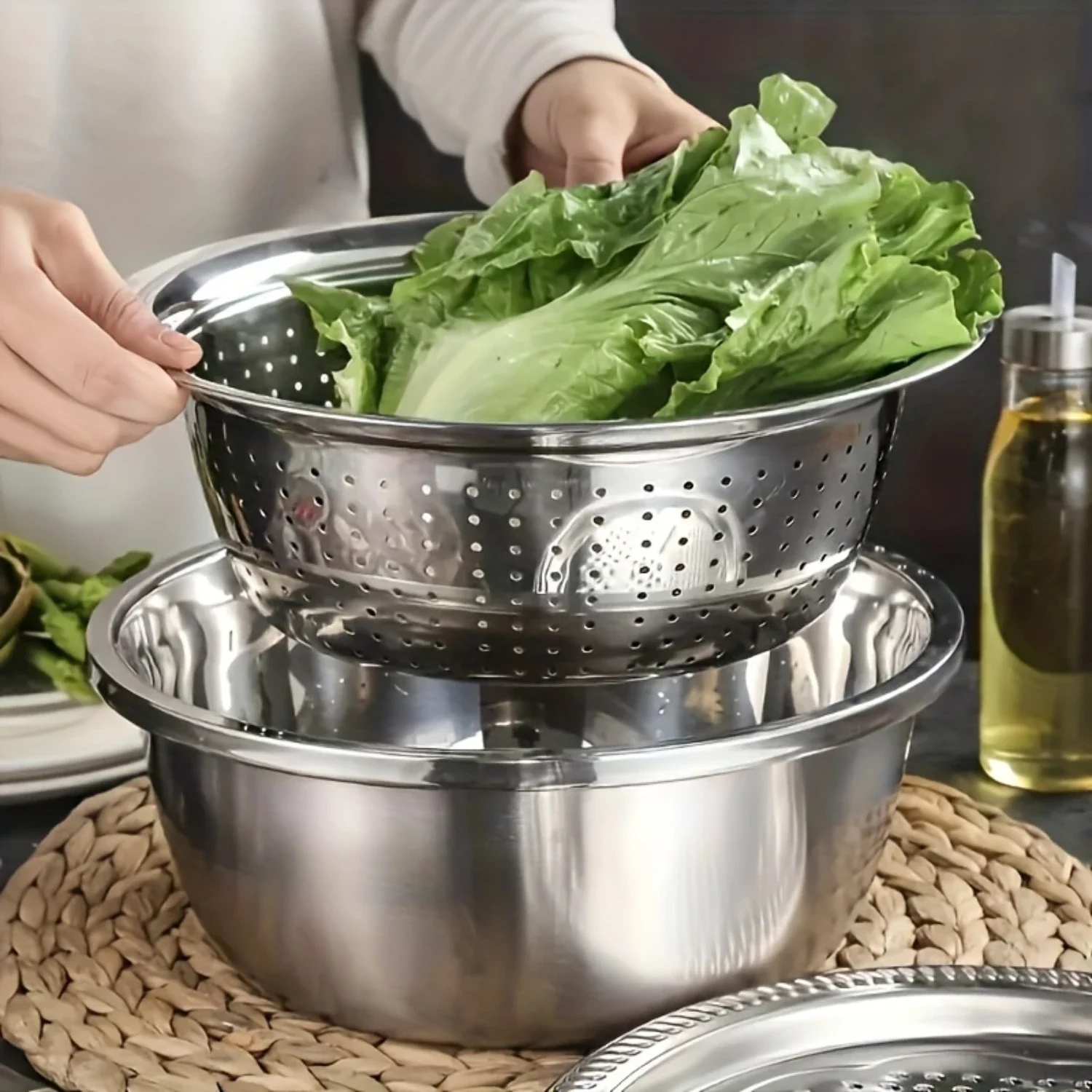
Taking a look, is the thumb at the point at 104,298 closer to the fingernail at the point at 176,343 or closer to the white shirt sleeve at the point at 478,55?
the fingernail at the point at 176,343

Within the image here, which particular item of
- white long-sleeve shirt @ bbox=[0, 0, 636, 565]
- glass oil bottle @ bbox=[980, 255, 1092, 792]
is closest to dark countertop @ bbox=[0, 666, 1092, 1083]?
glass oil bottle @ bbox=[980, 255, 1092, 792]

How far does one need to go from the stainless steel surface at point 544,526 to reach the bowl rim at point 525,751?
0.22 feet

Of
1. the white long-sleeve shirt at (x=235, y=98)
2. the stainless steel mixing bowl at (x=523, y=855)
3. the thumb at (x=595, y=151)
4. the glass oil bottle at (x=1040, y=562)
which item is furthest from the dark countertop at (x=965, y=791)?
the thumb at (x=595, y=151)

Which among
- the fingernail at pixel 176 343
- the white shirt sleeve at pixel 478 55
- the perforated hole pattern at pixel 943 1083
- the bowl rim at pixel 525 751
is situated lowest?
the perforated hole pattern at pixel 943 1083

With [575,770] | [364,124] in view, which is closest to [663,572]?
[575,770]

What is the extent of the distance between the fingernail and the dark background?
0.52 metres

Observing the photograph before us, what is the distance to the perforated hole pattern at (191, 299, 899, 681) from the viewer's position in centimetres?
68

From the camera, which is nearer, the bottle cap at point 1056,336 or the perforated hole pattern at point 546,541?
the perforated hole pattern at point 546,541

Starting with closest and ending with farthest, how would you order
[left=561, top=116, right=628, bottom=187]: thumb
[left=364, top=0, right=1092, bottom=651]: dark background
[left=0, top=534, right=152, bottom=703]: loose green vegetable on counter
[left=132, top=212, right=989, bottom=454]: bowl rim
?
1. [left=132, top=212, right=989, bottom=454]: bowl rim
2. [left=561, top=116, right=628, bottom=187]: thumb
3. [left=0, top=534, right=152, bottom=703]: loose green vegetable on counter
4. [left=364, top=0, right=1092, bottom=651]: dark background

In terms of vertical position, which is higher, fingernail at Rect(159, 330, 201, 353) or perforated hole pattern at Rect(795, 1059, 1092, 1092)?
fingernail at Rect(159, 330, 201, 353)

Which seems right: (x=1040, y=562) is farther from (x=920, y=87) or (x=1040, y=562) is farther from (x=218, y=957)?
(x=218, y=957)

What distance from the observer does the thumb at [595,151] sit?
0.94m

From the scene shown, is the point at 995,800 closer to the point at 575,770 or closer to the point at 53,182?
the point at 575,770

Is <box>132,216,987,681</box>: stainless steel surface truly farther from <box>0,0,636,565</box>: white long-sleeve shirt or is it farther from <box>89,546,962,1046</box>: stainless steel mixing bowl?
Result: <box>0,0,636,565</box>: white long-sleeve shirt
